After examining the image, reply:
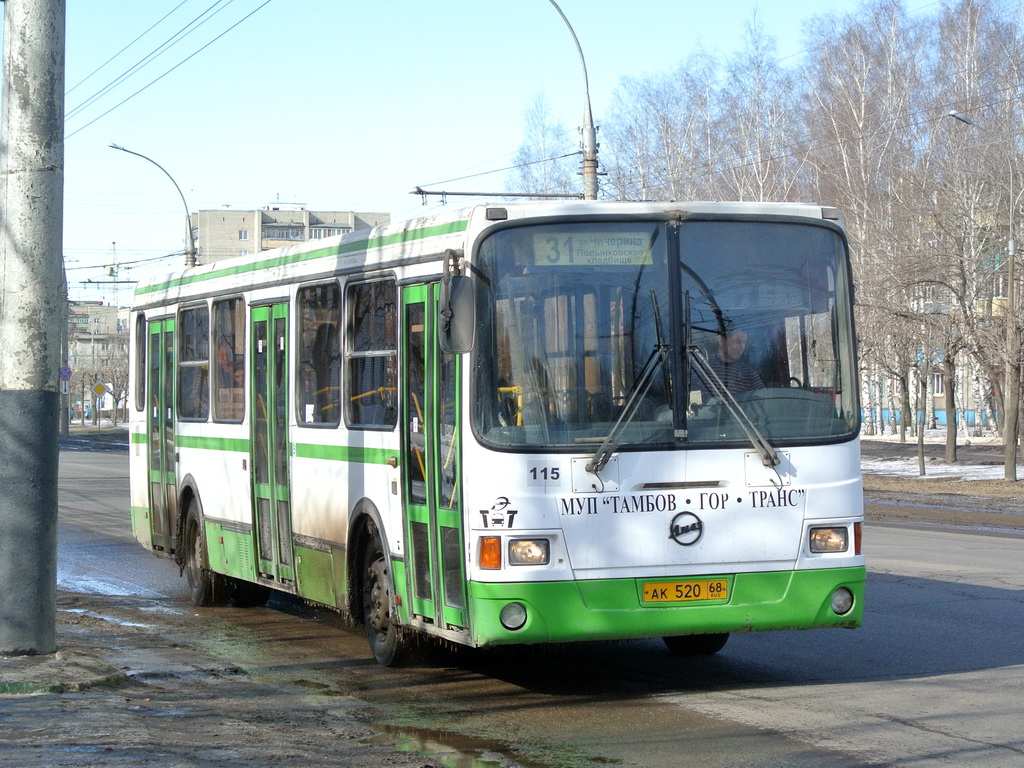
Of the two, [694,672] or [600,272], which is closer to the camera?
[600,272]

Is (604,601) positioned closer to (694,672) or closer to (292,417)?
(694,672)

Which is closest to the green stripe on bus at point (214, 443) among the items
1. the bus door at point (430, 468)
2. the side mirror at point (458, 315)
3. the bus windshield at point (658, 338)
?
the bus door at point (430, 468)

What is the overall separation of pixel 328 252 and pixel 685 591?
3.65m

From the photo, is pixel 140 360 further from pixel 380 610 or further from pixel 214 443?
pixel 380 610

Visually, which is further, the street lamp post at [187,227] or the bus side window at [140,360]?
the street lamp post at [187,227]

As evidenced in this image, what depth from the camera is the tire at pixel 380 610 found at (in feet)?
29.1

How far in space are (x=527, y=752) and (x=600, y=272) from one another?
2631 millimetres

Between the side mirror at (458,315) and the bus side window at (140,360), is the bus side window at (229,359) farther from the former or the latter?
the side mirror at (458,315)

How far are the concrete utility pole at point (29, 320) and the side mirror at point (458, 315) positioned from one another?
241 centimetres

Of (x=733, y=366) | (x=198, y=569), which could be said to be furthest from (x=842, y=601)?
(x=198, y=569)

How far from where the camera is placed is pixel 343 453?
31.0 feet

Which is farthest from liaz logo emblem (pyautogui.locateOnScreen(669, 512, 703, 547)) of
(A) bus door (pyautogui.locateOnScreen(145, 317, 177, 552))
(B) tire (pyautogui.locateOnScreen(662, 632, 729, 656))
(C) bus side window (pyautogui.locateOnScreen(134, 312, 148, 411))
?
(C) bus side window (pyautogui.locateOnScreen(134, 312, 148, 411))

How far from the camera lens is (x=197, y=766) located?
20.2ft

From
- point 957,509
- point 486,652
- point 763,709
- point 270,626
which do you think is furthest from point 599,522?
point 957,509
